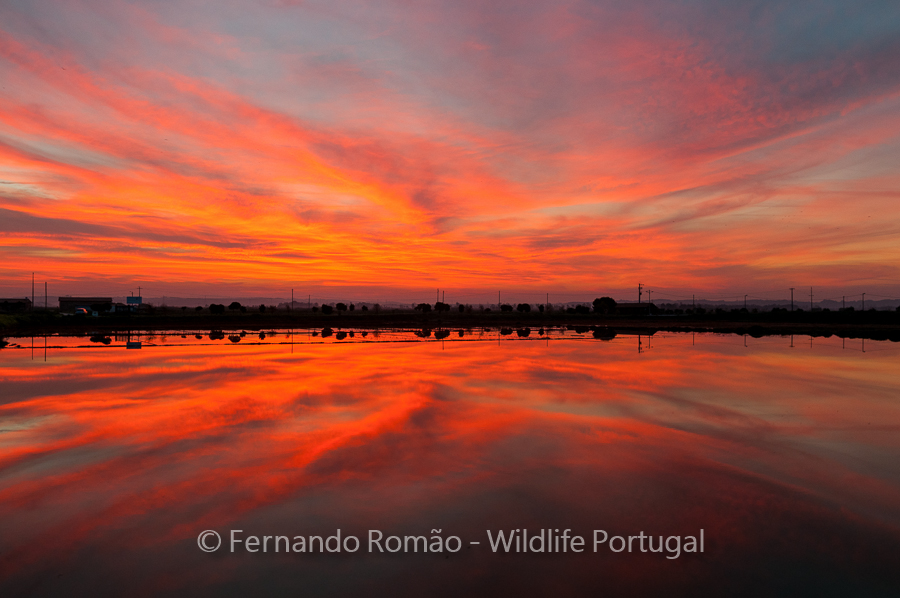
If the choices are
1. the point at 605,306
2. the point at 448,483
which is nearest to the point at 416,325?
the point at 448,483

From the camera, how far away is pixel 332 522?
661cm

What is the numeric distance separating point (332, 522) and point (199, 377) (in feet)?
48.8

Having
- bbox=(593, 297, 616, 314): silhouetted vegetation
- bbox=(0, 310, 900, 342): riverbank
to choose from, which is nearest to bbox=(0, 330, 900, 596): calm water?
bbox=(0, 310, 900, 342): riverbank

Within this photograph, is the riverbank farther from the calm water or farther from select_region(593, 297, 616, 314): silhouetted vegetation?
the calm water

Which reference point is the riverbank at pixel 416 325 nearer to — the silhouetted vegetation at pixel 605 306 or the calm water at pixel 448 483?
the silhouetted vegetation at pixel 605 306

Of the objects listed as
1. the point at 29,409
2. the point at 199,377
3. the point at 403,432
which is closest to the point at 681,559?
the point at 403,432

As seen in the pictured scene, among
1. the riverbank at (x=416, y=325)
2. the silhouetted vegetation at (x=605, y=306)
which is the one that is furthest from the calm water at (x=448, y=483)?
the silhouetted vegetation at (x=605, y=306)

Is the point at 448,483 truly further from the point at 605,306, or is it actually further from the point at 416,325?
the point at 605,306

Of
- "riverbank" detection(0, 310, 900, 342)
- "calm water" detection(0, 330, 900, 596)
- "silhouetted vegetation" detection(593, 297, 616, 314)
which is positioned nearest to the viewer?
"calm water" detection(0, 330, 900, 596)

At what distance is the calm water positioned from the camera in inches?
216

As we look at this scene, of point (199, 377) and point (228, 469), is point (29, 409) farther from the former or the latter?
point (228, 469)

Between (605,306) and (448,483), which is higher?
(605,306)

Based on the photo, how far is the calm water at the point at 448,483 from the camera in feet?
18.0

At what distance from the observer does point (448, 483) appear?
7.98 metres
